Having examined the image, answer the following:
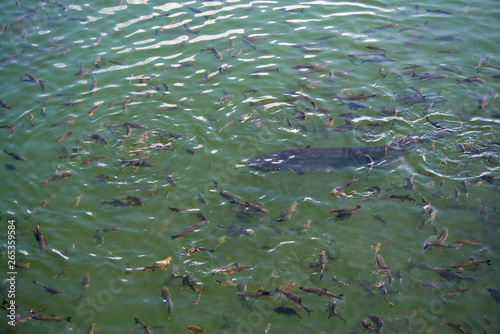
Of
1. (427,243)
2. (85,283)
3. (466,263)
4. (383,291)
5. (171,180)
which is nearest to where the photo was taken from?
(383,291)

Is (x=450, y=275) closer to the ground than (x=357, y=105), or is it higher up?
closer to the ground

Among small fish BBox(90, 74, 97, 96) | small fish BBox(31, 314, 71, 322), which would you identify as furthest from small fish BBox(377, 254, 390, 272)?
small fish BBox(90, 74, 97, 96)

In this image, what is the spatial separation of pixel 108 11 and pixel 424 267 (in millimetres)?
13687

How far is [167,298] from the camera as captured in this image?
20.8 ft

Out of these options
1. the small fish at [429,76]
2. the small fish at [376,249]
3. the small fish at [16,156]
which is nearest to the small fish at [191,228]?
the small fish at [376,249]

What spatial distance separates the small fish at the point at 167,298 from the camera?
6238 mm

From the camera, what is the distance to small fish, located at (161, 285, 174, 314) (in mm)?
6238

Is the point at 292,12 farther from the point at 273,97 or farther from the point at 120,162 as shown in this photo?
the point at 120,162

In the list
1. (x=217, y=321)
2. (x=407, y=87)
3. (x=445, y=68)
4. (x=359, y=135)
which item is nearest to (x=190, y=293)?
(x=217, y=321)

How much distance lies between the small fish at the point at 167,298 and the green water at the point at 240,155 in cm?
14

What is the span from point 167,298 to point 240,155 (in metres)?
3.90

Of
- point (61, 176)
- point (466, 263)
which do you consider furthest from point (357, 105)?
point (61, 176)

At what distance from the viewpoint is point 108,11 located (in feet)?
45.2

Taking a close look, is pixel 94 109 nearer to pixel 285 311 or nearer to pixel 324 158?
pixel 324 158
